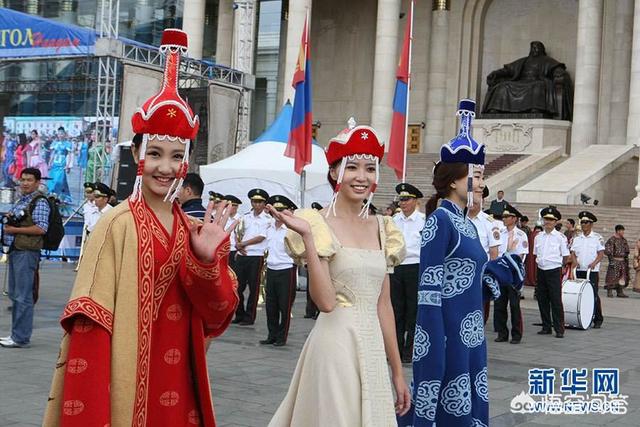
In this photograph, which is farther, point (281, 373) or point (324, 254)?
point (281, 373)

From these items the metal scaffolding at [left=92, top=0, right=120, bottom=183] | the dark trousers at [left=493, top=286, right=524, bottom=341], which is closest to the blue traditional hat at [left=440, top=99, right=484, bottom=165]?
the dark trousers at [left=493, top=286, right=524, bottom=341]

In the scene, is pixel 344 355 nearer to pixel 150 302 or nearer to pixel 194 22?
pixel 150 302

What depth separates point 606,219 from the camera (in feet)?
80.5

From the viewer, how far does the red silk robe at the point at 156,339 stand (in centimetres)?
319

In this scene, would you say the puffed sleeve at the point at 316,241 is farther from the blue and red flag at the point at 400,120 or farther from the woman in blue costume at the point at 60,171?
the woman in blue costume at the point at 60,171

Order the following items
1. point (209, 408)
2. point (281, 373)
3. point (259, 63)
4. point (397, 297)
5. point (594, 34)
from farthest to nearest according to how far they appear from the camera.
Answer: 1. point (259, 63)
2. point (594, 34)
3. point (397, 297)
4. point (281, 373)
5. point (209, 408)

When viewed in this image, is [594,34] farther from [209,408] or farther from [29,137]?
[209,408]

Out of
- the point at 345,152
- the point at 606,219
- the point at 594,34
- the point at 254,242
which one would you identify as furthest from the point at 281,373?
the point at 594,34

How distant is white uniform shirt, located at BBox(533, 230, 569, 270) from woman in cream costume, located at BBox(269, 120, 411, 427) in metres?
9.47

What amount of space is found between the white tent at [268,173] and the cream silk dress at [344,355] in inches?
625

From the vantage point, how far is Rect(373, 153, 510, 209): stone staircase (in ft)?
99.0

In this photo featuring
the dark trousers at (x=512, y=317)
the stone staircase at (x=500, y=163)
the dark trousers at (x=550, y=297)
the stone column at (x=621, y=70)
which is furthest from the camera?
the stone column at (x=621, y=70)

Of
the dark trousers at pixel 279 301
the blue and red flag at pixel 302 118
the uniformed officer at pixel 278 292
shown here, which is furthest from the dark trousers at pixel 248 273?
the blue and red flag at pixel 302 118

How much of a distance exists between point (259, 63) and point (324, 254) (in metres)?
37.4
